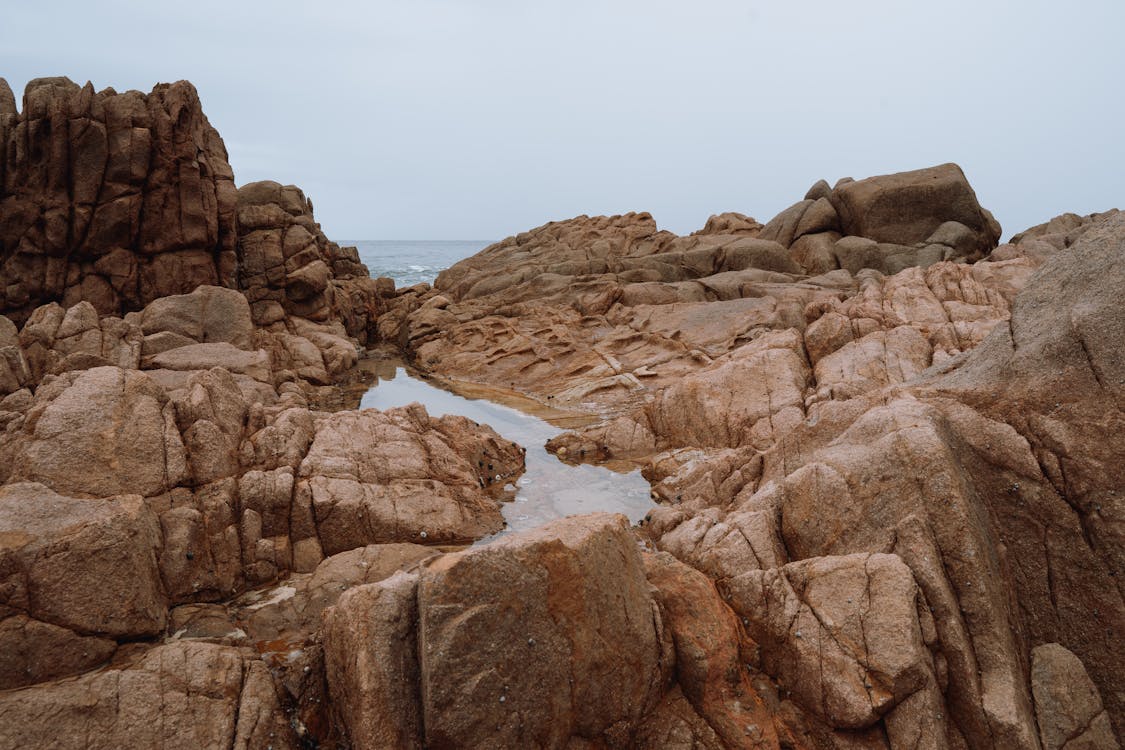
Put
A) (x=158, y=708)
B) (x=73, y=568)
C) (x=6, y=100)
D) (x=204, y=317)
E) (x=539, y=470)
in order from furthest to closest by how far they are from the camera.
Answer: (x=6, y=100) < (x=204, y=317) < (x=539, y=470) < (x=73, y=568) < (x=158, y=708)

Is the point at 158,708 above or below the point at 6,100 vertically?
below

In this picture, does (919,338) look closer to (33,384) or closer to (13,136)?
(33,384)

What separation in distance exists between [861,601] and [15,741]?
893 centimetres

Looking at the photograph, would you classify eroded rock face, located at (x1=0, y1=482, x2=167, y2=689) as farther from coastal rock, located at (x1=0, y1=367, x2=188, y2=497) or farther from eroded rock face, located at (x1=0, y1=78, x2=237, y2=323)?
eroded rock face, located at (x1=0, y1=78, x2=237, y2=323)

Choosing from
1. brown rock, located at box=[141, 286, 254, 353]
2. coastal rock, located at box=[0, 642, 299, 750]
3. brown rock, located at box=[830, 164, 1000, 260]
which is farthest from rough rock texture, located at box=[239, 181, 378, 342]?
brown rock, located at box=[830, 164, 1000, 260]

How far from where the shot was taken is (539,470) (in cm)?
1733

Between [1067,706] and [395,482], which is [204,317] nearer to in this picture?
[395,482]

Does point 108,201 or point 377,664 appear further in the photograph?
point 108,201

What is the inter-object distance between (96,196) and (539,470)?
2450 centimetres

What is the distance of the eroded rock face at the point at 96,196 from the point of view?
90.2ft

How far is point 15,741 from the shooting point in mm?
6285

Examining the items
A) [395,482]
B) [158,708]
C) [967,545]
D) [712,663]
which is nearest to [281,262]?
[395,482]

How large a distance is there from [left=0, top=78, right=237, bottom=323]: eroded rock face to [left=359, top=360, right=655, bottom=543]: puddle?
11753mm

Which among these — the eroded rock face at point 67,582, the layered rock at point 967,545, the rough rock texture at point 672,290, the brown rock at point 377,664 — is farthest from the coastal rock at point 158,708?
the rough rock texture at point 672,290
